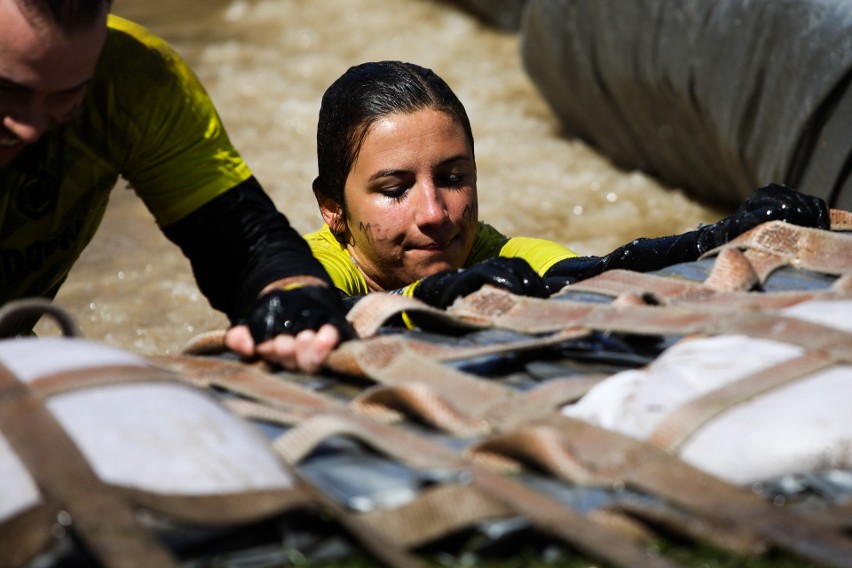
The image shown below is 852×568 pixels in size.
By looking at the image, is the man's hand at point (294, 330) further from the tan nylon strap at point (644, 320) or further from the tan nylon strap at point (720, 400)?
the tan nylon strap at point (720, 400)

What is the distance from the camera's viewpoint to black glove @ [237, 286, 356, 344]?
211 cm

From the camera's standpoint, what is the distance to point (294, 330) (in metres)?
2.11

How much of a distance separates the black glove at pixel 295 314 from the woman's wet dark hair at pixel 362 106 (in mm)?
906

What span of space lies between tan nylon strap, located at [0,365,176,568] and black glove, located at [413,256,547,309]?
1079 millimetres

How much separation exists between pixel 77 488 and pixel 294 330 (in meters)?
0.82

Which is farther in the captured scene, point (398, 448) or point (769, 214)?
point (769, 214)

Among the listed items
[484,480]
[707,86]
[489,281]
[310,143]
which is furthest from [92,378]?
[310,143]

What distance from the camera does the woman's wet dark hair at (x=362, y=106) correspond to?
307 cm

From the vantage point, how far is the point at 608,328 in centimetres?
198

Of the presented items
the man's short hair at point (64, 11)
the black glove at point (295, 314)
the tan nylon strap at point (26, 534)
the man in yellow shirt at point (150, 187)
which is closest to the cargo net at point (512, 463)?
the tan nylon strap at point (26, 534)

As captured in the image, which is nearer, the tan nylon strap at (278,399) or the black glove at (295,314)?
the tan nylon strap at (278,399)

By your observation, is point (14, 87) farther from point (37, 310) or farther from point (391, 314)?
point (391, 314)

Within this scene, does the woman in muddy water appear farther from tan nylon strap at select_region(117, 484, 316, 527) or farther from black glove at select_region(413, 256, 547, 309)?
tan nylon strap at select_region(117, 484, 316, 527)

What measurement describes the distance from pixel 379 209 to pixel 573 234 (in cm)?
173
